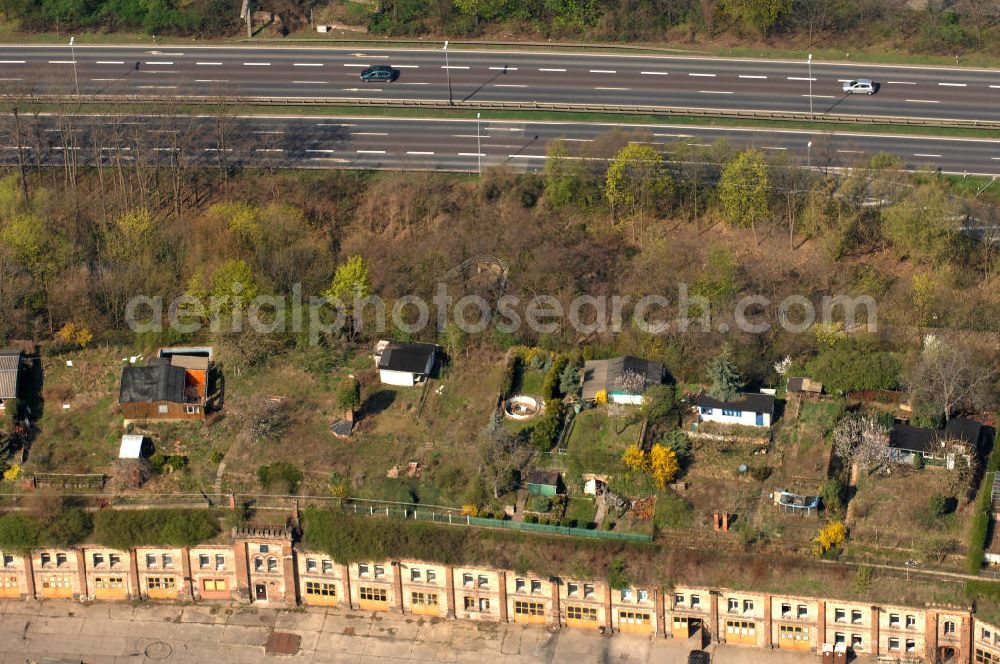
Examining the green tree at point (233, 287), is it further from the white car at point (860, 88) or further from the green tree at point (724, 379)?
the white car at point (860, 88)

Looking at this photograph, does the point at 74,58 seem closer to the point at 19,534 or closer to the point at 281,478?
the point at 19,534

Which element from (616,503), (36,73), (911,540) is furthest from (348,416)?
(36,73)

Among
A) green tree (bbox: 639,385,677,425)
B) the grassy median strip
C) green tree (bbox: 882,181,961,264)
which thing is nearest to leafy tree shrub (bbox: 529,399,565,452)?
green tree (bbox: 639,385,677,425)

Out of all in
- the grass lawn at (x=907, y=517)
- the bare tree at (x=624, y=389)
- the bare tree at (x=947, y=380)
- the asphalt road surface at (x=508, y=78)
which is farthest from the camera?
the asphalt road surface at (x=508, y=78)

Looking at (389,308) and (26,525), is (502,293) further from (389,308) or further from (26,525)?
(26,525)

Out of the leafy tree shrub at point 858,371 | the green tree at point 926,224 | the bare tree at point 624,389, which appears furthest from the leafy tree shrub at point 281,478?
the green tree at point 926,224

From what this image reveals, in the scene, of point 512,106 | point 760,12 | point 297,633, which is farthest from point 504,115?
point 297,633

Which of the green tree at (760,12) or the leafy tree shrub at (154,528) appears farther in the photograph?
the green tree at (760,12)
